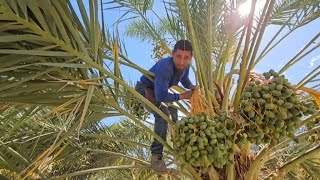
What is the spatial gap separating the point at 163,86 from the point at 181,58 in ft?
0.89

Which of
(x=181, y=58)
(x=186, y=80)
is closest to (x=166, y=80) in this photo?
(x=181, y=58)

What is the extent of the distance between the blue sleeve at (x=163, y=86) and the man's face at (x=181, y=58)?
11 centimetres

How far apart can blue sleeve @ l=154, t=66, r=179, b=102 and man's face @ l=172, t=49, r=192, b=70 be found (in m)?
0.11

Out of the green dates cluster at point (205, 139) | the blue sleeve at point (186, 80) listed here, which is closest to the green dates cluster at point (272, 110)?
the green dates cluster at point (205, 139)

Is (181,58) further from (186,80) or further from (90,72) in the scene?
(90,72)

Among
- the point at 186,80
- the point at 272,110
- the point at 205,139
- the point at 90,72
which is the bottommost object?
the point at 205,139

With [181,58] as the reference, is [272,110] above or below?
below

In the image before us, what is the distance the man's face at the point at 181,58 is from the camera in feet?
10.7

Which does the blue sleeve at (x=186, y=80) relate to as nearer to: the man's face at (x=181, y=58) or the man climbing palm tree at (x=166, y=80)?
the man climbing palm tree at (x=166, y=80)

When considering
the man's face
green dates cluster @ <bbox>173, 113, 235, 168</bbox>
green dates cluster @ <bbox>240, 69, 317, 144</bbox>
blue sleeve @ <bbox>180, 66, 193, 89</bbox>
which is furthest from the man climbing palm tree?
green dates cluster @ <bbox>240, 69, 317, 144</bbox>

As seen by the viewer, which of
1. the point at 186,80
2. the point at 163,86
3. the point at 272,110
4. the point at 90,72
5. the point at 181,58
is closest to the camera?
the point at 272,110

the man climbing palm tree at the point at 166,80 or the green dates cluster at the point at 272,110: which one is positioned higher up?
the man climbing palm tree at the point at 166,80

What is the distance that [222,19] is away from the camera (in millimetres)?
3709

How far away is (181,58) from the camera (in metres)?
3.28
